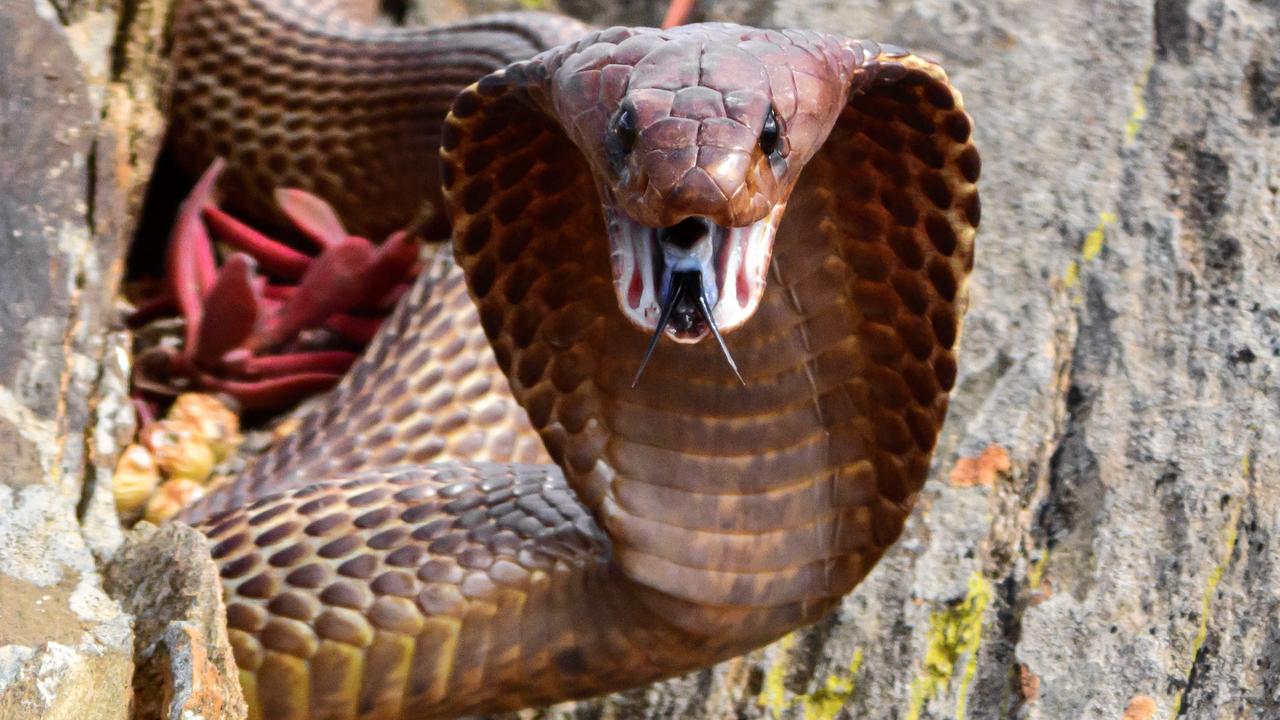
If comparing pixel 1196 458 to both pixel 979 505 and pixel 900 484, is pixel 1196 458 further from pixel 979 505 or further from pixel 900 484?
pixel 900 484

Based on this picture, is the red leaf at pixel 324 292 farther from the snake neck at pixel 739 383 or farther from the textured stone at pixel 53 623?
the snake neck at pixel 739 383

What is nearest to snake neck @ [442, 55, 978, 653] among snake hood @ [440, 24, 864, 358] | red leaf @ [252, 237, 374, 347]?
snake hood @ [440, 24, 864, 358]

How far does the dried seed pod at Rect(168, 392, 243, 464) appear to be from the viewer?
2.61m

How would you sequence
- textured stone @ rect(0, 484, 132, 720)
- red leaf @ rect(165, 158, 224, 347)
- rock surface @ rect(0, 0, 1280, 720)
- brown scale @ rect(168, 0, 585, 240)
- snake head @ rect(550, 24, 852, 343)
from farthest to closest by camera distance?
1. brown scale @ rect(168, 0, 585, 240)
2. red leaf @ rect(165, 158, 224, 347)
3. rock surface @ rect(0, 0, 1280, 720)
4. textured stone @ rect(0, 484, 132, 720)
5. snake head @ rect(550, 24, 852, 343)

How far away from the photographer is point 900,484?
171 centimetres

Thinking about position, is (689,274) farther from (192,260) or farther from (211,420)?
(192,260)

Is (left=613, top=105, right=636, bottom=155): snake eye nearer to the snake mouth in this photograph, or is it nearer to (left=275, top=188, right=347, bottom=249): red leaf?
the snake mouth

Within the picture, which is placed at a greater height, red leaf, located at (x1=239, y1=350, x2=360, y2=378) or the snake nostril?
the snake nostril

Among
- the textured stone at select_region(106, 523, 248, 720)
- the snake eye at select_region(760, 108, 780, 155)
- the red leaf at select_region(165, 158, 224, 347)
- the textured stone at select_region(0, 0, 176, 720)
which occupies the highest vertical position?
the snake eye at select_region(760, 108, 780, 155)

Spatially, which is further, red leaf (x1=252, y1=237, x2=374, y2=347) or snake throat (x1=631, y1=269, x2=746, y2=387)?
red leaf (x1=252, y1=237, x2=374, y2=347)

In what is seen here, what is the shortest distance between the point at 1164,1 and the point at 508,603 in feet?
6.17

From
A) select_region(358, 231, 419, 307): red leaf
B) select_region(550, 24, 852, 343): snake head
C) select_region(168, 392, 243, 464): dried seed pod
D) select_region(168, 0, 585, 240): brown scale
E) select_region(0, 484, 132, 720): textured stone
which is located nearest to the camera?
select_region(550, 24, 852, 343): snake head

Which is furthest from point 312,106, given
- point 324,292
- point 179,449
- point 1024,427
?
point 1024,427

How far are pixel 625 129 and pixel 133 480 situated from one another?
1.41 metres
